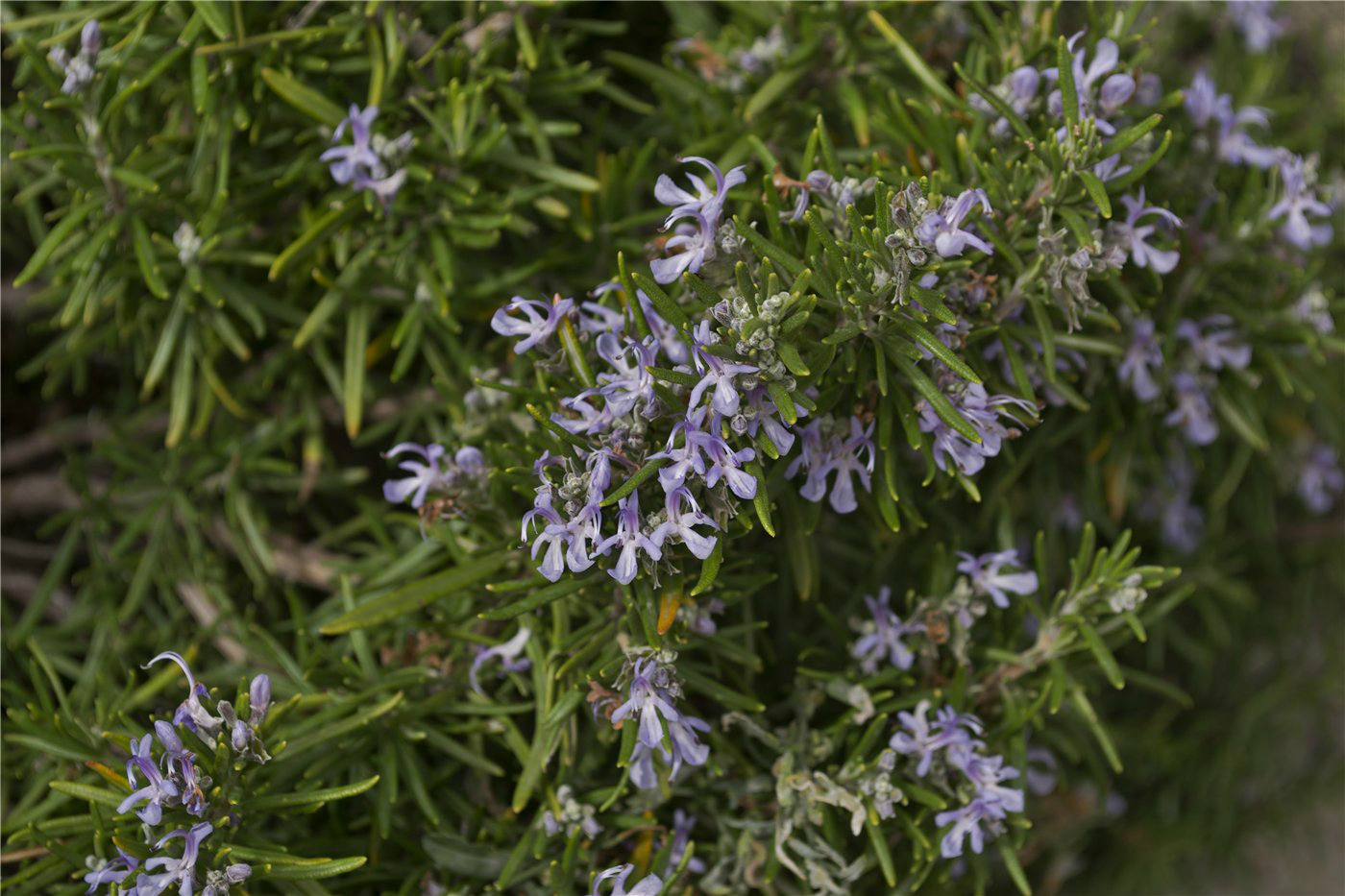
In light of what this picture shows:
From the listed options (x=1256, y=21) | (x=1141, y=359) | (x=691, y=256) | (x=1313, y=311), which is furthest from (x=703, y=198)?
(x=1256, y=21)

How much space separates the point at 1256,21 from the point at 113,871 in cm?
179

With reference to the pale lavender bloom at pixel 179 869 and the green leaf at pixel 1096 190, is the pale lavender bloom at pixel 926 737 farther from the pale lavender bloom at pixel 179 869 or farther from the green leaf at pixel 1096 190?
the pale lavender bloom at pixel 179 869

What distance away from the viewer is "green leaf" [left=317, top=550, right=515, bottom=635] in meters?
1.11

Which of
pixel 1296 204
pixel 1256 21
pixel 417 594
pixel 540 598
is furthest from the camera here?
pixel 1256 21

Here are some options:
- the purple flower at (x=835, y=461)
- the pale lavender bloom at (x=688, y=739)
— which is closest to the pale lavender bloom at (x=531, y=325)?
the purple flower at (x=835, y=461)

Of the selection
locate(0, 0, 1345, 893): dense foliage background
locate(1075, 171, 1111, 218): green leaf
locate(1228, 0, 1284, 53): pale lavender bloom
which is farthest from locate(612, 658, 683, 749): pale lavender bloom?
locate(1228, 0, 1284, 53): pale lavender bloom

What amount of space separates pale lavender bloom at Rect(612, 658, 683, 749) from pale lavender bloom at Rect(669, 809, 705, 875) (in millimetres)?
207

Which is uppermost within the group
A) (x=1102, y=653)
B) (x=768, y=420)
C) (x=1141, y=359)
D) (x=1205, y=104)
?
(x=1205, y=104)

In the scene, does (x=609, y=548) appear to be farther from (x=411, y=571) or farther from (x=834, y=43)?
(x=834, y=43)

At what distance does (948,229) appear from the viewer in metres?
0.94

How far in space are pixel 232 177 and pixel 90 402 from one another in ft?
1.73

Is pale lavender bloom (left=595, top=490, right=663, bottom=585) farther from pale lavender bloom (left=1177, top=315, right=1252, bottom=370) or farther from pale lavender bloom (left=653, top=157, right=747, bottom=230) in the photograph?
pale lavender bloom (left=1177, top=315, right=1252, bottom=370)

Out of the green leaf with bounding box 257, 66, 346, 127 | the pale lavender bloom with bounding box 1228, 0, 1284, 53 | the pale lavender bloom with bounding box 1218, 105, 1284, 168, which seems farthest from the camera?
the pale lavender bloom with bounding box 1228, 0, 1284, 53

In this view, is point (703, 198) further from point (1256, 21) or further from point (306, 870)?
point (1256, 21)
